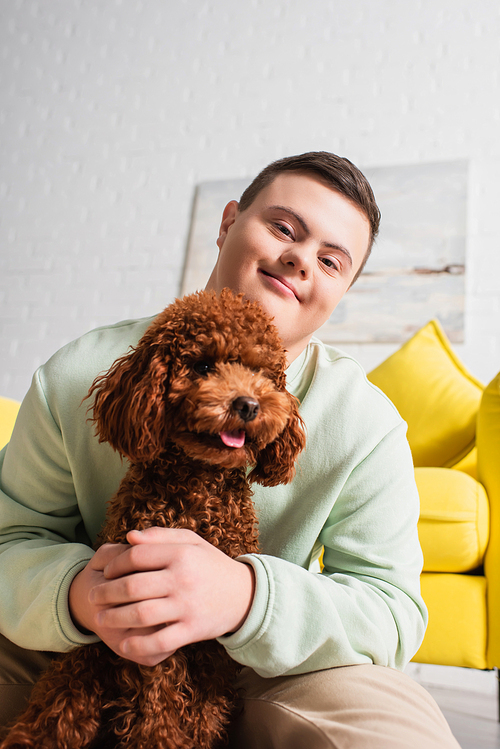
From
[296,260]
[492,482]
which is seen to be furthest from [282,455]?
[492,482]

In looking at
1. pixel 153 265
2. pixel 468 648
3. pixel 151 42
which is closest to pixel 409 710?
pixel 468 648

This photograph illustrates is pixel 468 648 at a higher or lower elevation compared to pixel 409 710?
lower

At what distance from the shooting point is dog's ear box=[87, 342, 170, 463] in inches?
25.2

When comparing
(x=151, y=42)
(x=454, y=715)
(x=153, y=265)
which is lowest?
(x=454, y=715)

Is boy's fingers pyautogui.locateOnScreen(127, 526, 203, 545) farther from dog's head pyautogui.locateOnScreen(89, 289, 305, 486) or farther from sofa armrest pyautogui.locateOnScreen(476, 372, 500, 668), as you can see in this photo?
sofa armrest pyautogui.locateOnScreen(476, 372, 500, 668)

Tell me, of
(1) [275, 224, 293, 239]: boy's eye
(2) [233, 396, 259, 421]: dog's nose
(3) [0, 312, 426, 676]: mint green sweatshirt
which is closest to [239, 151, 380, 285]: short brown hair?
(1) [275, 224, 293, 239]: boy's eye

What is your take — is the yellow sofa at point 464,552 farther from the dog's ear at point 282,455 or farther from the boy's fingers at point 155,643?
the boy's fingers at point 155,643

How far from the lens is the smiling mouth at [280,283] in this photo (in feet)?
Result: 2.98

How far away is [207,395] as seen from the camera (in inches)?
24.6

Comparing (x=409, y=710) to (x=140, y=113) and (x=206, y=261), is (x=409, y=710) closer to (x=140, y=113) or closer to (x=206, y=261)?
(x=206, y=261)

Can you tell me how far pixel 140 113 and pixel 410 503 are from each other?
12.2 ft

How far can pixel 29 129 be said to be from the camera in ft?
13.5

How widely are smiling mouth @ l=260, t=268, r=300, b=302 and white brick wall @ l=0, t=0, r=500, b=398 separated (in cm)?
222

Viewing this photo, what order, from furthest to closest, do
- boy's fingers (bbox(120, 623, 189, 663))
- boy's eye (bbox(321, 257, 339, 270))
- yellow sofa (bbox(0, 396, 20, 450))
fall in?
yellow sofa (bbox(0, 396, 20, 450)) < boy's eye (bbox(321, 257, 339, 270)) < boy's fingers (bbox(120, 623, 189, 663))
